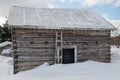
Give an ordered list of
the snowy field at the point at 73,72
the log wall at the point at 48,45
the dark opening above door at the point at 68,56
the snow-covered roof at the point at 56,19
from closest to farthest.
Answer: the snowy field at the point at 73,72, the log wall at the point at 48,45, the snow-covered roof at the point at 56,19, the dark opening above door at the point at 68,56

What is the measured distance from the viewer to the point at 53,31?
12.1 metres

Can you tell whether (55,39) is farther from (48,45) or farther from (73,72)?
(73,72)

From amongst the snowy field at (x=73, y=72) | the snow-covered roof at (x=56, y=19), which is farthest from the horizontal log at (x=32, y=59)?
the snow-covered roof at (x=56, y=19)

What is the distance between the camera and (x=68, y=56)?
1270 cm

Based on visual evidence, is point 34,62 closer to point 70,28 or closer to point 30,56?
point 30,56

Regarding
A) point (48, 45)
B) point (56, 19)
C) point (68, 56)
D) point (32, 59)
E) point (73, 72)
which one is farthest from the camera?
point (56, 19)

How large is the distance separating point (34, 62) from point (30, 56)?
464 mm

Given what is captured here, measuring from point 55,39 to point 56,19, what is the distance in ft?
6.32

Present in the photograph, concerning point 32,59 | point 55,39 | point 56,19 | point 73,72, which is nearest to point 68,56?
point 55,39

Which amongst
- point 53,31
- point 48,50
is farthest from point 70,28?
point 48,50

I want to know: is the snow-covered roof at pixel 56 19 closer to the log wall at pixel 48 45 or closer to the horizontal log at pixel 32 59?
the log wall at pixel 48 45

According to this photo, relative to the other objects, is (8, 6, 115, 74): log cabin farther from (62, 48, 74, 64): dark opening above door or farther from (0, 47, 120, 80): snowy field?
(0, 47, 120, 80): snowy field

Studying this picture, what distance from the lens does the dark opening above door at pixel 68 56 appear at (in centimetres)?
1261

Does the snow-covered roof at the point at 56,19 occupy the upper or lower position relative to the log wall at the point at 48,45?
upper
